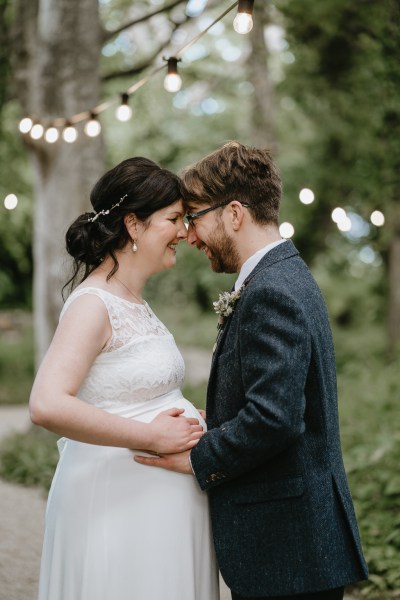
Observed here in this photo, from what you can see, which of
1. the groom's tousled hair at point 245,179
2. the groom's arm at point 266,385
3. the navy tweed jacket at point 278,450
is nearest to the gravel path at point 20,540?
the navy tweed jacket at point 278,450

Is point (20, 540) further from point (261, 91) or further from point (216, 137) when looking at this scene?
point (216, 137)

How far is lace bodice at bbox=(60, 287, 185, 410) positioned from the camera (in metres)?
2.57

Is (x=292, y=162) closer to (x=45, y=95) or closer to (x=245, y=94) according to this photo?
(x=245, y=94)

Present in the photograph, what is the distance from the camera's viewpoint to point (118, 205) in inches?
112

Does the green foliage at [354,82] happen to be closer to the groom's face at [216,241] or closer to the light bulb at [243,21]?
the light bulb at [243,21]

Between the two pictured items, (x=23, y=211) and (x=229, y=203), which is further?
(x=23, y=211)

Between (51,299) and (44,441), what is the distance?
1795 mm

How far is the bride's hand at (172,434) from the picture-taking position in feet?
8.14

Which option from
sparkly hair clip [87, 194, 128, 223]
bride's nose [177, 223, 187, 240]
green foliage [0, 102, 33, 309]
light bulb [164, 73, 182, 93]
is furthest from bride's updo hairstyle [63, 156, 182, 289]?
green foliage [0, 102, 33, 309]

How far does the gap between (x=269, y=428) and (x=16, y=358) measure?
16.9 meters

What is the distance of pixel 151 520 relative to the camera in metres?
2.55

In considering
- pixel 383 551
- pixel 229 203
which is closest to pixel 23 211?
pixel 383 551

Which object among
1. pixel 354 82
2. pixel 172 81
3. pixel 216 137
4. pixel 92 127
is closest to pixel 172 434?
pixel 172 81

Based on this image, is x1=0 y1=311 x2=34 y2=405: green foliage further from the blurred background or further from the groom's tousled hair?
the groom's tousled hair
